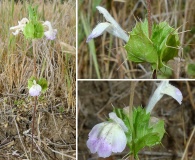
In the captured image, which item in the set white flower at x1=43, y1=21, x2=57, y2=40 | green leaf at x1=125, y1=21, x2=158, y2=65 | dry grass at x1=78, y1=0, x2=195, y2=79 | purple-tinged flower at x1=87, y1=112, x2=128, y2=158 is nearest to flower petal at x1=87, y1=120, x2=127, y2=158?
purple-tinged flower at x1=87, y1=112, x2=128, y2=158

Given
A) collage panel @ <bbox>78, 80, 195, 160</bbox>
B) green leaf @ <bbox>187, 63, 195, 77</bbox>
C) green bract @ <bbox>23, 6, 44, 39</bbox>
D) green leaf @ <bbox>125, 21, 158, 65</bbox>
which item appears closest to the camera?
green leaf @ <bbox>125, 21, 158, 65</bbox>

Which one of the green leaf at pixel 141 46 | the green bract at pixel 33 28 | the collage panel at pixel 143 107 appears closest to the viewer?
the green leaf at pixel 141 46

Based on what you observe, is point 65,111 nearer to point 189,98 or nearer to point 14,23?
point 14,23

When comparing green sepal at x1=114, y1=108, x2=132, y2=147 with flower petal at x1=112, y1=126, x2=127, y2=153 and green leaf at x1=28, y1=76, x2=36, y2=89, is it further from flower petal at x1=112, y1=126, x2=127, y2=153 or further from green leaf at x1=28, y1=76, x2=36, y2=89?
green leaf at x1=28, y1=76, x2=36, y2=89

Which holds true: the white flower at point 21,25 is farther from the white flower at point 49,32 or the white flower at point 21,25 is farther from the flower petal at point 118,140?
the flower petal at point 118,140

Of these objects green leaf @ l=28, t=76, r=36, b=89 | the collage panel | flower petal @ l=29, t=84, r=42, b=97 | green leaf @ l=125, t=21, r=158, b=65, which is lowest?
the collage panel

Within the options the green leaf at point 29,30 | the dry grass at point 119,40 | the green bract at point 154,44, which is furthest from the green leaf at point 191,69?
the green leaf at point 29,30

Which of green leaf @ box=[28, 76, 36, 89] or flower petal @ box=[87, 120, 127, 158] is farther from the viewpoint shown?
green leaf @ box=[28, 76, 36, 89]
